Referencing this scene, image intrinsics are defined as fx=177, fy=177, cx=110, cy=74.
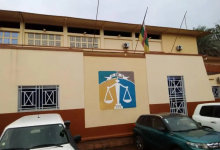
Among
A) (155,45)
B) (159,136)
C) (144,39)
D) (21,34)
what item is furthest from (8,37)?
(159,136)

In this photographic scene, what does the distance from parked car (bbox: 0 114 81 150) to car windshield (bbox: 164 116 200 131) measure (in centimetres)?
297

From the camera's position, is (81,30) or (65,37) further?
→ (81,30)

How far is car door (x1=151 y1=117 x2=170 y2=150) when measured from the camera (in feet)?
17.3

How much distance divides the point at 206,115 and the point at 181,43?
32.8 feet

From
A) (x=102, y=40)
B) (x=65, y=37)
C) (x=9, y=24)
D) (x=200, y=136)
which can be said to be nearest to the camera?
(x=200, y=136)

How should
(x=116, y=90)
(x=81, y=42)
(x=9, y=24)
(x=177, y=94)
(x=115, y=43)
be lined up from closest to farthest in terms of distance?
(x=116, y=90) → (x=177, y=94) → (x=9, y=24) → (x=81, y=42) → (x=115, y=43)

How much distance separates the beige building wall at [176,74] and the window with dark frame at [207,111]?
1.81m

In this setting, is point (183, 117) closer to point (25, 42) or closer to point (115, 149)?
point (115, 149)

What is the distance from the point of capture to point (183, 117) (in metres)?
6.04

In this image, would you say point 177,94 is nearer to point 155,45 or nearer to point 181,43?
point 155,45

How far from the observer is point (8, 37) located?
38.5ft

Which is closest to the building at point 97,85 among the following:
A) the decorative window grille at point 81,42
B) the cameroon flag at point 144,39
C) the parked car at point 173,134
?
the cameroon flag at point 144,39

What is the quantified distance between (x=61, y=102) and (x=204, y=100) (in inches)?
287

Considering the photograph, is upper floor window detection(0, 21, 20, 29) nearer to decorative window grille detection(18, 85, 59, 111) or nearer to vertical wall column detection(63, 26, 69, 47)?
vertical wall column detection(63, 26, 69, 47)
